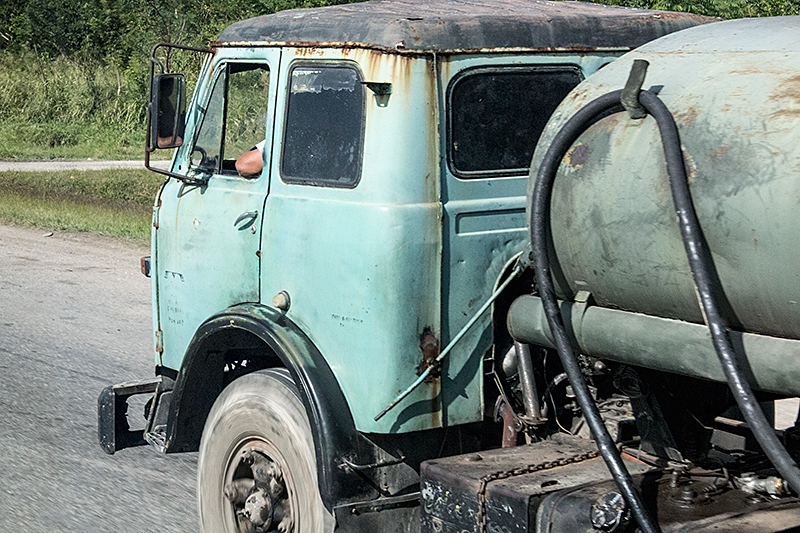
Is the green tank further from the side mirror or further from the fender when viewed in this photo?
the side mirror

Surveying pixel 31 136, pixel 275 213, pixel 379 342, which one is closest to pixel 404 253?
pixel 379 342

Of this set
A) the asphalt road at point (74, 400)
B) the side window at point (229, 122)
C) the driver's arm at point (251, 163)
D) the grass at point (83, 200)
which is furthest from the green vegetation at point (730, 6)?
the driver's arm at point (251, 163)

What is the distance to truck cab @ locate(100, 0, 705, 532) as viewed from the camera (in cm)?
334

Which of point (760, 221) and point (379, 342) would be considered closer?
point (760, 221)

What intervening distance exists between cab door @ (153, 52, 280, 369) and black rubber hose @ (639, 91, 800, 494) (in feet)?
5.56

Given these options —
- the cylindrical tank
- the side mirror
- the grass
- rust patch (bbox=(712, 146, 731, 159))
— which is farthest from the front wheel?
the grass

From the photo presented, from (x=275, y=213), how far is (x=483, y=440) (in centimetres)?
109

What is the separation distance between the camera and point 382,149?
3.36 meters

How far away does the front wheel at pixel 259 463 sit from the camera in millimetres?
3555

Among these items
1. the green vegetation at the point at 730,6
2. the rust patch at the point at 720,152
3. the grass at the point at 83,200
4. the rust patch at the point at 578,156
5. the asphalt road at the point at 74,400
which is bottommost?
the asphalt road at the point at 74,400

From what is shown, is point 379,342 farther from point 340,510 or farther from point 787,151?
point 787,151

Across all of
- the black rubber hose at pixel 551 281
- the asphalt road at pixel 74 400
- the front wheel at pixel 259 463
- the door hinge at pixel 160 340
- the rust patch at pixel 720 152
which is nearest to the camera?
the rust patch at pixel 720 152

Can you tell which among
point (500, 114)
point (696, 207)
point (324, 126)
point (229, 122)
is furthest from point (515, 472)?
point (229, 122)

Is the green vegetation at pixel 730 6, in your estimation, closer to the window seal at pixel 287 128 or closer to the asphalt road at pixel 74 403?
the asphalt road at pixel 74 403
